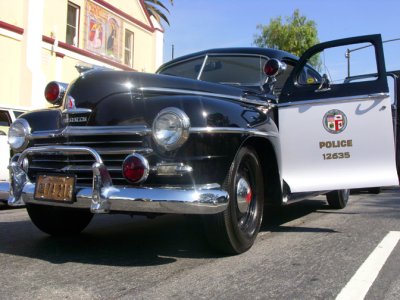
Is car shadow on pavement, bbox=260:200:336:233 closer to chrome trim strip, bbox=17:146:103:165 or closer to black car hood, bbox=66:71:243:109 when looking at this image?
black car hood, bbox=66:71:243:109

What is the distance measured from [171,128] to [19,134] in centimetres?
150

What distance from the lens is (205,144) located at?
10.9 ft

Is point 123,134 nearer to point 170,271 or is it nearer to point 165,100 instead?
point 165,100

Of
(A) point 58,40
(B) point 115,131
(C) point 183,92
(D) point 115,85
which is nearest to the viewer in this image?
(B) point 115,131

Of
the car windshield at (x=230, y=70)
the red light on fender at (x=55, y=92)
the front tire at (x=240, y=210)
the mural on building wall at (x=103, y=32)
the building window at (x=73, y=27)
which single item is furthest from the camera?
the mural on building wall at (x=103, y=32)

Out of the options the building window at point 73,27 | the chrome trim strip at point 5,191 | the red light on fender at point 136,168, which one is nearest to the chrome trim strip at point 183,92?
the red light on fender at point 136,168

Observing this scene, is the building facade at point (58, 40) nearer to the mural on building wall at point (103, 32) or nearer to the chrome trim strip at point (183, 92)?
the mural on building wall at point (103, 32)

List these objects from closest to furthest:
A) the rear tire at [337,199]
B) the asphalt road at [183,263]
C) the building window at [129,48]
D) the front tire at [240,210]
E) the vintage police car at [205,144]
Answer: the asphalt road at [183,263] → the vintage police car at [205,144] → the front tire at [240,210] → the rear tire at [337,199] → the building window at [129,48]

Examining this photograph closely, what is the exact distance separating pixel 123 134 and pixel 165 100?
0.40 m

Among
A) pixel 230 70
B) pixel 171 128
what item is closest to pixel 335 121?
pixel 230 70

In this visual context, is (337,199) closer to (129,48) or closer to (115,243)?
(115,243)

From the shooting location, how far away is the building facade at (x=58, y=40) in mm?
13969

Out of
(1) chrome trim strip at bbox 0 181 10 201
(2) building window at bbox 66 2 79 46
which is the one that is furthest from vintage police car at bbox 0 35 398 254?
(2) building window at bbox 66 2 79 46

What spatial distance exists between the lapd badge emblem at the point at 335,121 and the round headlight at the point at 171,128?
173cm
